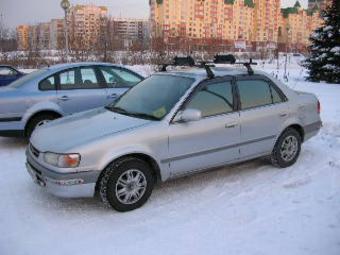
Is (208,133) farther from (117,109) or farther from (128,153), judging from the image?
(117,109)

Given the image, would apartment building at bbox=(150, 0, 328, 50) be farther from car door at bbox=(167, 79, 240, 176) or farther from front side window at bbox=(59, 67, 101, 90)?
car door at bbox=(167, 79, 240, 176)

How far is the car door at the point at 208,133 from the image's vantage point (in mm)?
5242

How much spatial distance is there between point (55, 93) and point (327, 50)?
46.6 feet

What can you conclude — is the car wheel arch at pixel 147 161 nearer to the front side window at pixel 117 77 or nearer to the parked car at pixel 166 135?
the parked car at pixel 166 135

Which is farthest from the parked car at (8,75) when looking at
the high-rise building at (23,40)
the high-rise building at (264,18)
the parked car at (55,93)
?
the high-rise building at (264,18)

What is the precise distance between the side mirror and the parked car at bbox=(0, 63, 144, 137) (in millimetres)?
3307

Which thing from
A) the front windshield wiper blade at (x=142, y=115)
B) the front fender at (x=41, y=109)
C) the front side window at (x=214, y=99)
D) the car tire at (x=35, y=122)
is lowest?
the car tire at (x=35, y=122)

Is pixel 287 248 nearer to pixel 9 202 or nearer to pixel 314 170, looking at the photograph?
pixel 314 170

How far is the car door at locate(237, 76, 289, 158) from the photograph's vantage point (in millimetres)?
5902

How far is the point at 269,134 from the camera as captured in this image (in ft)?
20.3

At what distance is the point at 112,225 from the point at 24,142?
14.5 ft

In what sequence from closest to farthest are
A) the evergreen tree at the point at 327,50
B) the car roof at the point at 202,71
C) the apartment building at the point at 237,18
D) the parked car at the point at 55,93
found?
the car roof at the point at 202,71 < the parked car at the point at 55,93 < the evergreen tree at the point at 327,50 < the apartment building at the point at 237,18

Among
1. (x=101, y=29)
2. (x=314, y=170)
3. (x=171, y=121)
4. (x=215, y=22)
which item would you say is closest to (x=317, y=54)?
(x=314, y=170)

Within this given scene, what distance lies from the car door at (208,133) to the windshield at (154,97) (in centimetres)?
21
